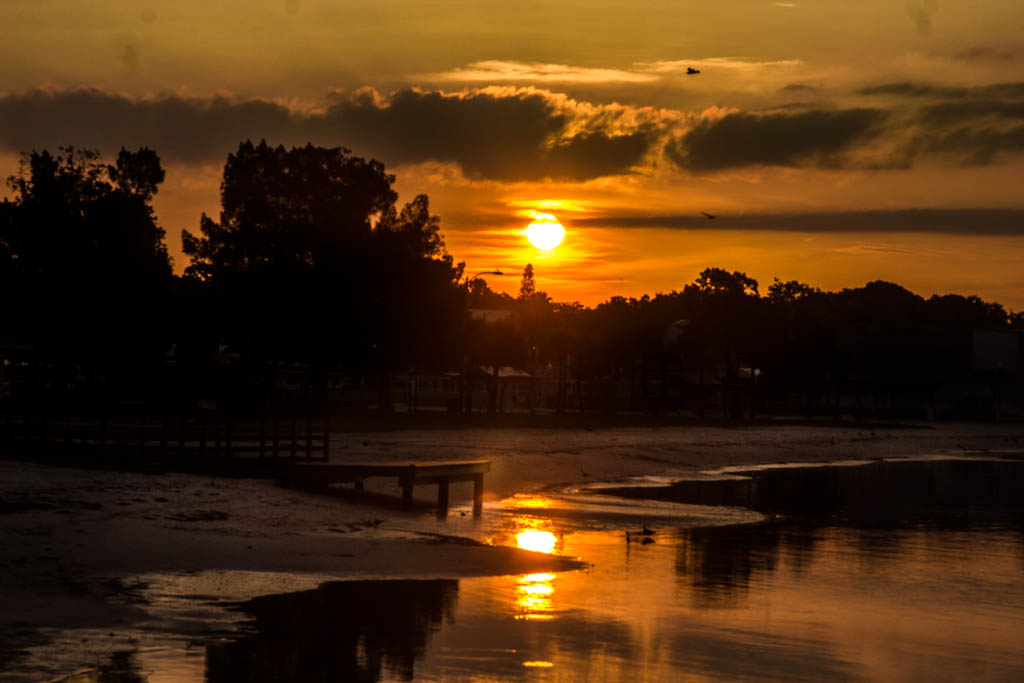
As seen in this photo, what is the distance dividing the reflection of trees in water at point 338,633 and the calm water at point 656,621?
0.04m

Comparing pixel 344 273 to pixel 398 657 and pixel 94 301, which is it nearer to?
pixel 94 301

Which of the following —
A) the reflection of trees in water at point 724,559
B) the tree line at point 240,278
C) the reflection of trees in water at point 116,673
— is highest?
the tree line at point 240,278

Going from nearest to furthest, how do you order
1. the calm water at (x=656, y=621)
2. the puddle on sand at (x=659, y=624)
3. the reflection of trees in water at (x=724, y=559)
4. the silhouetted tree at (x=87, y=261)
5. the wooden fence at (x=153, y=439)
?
the calm water at (x=656, y=621) < the puddle on sand at (x=659, y=624) < the reflection of trees in water at (x=724, y=559) < the wooden fence at (x=153, y=439) < the silhouetted tree at (x=87, y=261)

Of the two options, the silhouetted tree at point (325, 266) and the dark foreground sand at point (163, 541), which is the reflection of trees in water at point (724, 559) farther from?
the silhouetted tree at point (325, 266)

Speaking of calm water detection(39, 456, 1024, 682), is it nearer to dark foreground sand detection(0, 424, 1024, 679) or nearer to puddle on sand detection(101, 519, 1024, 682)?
puddle on sand detection(101, 519, 1024, 682)

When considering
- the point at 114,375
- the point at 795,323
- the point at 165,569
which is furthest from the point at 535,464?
the point at 795,323

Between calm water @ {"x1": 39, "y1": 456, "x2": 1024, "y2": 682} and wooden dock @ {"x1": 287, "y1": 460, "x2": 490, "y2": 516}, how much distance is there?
6.37 feet

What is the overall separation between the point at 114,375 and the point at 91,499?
71151mm

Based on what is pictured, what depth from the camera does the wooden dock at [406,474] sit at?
3247cm

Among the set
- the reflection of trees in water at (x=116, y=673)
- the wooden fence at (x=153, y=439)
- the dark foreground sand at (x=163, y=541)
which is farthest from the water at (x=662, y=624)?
the wooden fence at (x=153, y=439)

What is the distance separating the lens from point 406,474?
32125mm

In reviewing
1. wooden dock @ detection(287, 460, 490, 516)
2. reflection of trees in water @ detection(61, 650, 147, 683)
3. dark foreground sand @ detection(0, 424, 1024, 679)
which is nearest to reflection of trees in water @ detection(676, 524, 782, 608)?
dark foreground sand @ detection(0, 424, 1024, 679)

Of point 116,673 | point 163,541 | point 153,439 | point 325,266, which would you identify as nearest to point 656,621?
point 116,673

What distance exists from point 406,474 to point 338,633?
14.5m
